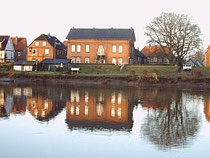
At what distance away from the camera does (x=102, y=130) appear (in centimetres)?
1677

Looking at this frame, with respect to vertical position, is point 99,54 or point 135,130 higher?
point 99,54

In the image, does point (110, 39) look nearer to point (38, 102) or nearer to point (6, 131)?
point (38, 102)

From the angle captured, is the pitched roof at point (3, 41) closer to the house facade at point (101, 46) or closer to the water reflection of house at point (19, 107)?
the house facade at point (101, 46)

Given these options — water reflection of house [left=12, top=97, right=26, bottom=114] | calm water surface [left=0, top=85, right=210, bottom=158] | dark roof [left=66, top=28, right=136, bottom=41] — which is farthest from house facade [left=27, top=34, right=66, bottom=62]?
calm water surface [left=0, top=85, right=210, bottom=158]

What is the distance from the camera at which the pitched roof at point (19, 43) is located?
84.9 m

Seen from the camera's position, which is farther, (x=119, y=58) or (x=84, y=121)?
(x=119, y=58)

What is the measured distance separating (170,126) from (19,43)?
72.4 m

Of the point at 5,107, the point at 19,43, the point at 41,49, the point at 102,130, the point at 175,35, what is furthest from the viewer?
the point at 19,43

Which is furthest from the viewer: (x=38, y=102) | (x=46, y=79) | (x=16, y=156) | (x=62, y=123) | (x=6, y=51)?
(x=6, y=51)

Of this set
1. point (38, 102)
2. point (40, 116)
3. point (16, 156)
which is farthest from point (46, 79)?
point (16, 156)

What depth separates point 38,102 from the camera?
1067 inches

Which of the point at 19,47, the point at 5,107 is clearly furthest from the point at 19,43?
the point at 5,107

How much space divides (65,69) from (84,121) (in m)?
43.5

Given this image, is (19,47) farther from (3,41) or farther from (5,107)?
(5,107)
